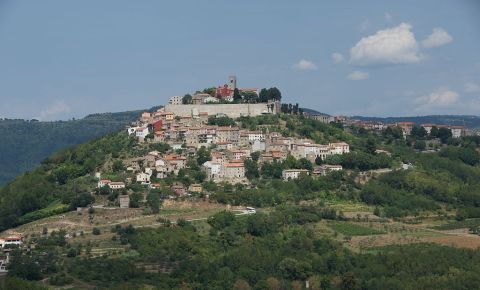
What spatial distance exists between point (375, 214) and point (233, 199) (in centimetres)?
677

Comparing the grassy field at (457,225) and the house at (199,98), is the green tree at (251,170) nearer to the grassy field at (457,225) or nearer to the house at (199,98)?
the grassy field at (457,225)

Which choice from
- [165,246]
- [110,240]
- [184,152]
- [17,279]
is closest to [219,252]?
[165,246]

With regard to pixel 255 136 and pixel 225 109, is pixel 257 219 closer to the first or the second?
pixel 255 136

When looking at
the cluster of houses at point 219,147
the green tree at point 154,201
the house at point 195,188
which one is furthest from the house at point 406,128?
the green tree at point 154,201

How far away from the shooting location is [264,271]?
117 ft

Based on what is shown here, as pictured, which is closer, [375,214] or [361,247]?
[361,247]

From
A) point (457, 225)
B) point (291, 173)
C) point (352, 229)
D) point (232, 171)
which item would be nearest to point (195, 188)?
point (232, 171)

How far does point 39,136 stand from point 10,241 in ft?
238

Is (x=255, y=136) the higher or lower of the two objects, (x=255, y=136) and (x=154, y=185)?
the higher

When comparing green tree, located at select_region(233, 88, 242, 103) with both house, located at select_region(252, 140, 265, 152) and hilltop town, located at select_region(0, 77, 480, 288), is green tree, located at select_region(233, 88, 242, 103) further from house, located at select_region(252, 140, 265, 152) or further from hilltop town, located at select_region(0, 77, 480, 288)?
house, located at select_region(252, 140, 265, 152)

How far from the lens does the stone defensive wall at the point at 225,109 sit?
57.6m

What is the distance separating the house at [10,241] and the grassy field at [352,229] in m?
13.6

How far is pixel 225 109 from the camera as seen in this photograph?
57688 millimetres

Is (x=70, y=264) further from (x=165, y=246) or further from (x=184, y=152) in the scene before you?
(x=184, y=152)
